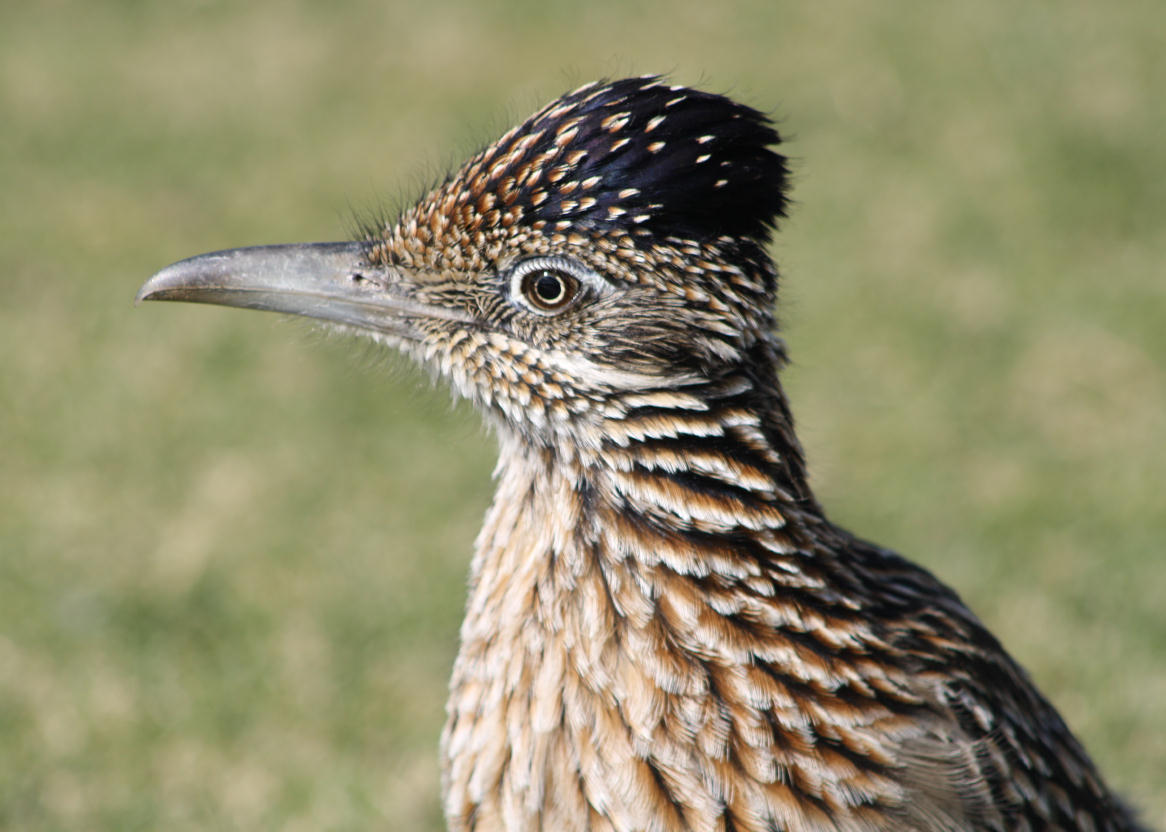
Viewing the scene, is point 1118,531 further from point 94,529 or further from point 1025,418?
point 94,529

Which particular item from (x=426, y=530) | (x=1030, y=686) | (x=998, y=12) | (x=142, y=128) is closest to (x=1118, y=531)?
(x=1030, y=686)

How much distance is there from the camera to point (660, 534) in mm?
3443

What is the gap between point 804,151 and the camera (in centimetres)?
1140

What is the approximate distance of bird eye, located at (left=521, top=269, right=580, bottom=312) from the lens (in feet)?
11.5

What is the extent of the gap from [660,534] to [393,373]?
115 cm

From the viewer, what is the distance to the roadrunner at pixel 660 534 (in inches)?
133

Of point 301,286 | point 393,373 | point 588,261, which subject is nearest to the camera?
point 588,261

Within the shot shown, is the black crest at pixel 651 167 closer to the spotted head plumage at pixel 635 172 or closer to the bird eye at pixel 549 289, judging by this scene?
the spotted head plumage at pixel 635 172

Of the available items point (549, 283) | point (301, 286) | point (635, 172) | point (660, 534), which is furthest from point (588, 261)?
point (301, 286)

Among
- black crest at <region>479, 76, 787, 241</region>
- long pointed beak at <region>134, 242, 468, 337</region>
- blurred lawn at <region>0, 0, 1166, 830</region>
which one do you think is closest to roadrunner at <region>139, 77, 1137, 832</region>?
black crest at <region>479, 76, 787, 241</region>

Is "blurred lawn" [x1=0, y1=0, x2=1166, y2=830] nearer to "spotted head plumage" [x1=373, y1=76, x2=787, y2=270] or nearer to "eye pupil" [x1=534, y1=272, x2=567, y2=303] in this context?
"eye pupil" [x1=534, y1=272, x2=567, y2=303]

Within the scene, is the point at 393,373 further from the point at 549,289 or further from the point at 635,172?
the point at 635,172

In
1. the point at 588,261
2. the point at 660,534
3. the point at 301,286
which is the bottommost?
the point at 660,534

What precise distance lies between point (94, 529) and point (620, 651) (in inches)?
195
